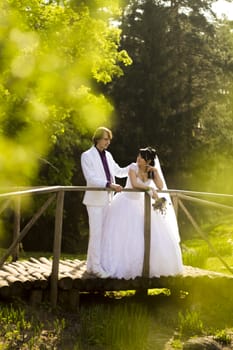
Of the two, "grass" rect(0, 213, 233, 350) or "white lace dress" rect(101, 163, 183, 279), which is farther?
"white lace dress" rect(101, 163, 183, 279)

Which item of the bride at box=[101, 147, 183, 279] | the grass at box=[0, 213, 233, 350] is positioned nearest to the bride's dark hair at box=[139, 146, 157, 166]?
the bride at box=[101, 147, 183, 279]

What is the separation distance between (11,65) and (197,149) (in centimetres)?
1473

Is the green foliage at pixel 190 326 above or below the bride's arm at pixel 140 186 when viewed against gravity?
below

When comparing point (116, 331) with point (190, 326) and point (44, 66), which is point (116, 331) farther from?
point (44, 66)

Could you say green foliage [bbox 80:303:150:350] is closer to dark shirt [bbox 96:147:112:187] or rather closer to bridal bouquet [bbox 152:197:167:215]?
bridal bouquet [bbox 152:197:167:215]

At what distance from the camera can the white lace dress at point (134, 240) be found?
8.42 metres

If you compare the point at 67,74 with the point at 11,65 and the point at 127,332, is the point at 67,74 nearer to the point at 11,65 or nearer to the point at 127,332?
the point at 11,65

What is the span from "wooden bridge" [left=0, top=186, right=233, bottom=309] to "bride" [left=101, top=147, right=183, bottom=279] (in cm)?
13

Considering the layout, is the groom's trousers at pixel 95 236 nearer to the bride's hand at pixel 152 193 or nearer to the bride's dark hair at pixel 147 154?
the bride's hand at pixel 152 193

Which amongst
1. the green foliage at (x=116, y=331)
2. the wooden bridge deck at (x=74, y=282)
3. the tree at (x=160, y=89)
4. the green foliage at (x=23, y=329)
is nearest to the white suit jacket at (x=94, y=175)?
the wooden bridge deck at (x=74, y=282)

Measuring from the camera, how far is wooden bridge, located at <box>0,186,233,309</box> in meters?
7.51

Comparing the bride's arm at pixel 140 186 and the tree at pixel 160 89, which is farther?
the tree at pixel 160 89

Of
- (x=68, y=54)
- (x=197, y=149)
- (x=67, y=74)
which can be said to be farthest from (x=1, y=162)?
(x=197, y=149)

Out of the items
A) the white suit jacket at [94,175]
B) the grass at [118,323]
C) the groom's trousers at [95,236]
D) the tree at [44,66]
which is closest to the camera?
the grass at [118,323]
